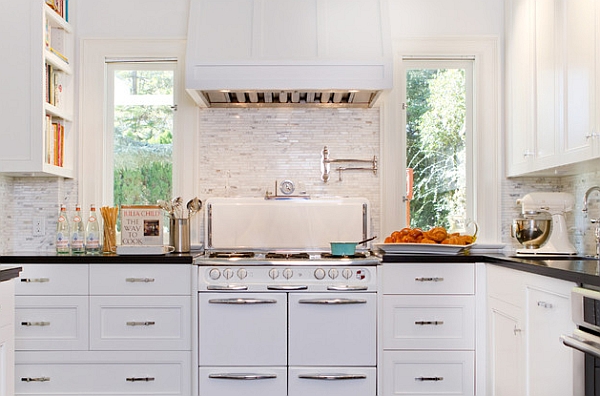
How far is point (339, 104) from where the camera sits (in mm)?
3963

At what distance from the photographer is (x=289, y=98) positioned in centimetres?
390

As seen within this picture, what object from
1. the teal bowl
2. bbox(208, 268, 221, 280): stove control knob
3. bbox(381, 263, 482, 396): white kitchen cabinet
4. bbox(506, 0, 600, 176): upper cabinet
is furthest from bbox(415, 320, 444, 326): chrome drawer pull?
bbox(208, 268, 221, 280): stove control knob

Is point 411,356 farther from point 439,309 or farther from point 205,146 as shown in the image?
point 205,146

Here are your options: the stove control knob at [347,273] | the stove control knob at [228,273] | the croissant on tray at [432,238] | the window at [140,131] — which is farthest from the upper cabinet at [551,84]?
the window at [140,131]

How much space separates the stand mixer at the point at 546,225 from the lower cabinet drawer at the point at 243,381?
1378 mm

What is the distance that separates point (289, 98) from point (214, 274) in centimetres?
116

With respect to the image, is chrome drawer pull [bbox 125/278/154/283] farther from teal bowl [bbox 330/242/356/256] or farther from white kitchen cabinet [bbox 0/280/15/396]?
A: white kitchen cabinet [bbox 0/280/15/396]

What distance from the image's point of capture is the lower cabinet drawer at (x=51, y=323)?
3.35m

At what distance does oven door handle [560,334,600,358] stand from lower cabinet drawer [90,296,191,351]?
184cm

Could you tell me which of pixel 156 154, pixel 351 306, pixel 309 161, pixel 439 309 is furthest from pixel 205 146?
pixel 439 309

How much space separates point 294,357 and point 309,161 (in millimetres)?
1221

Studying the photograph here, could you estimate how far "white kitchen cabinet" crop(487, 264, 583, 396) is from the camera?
7.68 ft

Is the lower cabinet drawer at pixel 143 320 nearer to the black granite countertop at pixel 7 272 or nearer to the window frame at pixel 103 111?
the window frame at pixel 103 111

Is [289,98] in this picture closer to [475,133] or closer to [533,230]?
[475,133]
